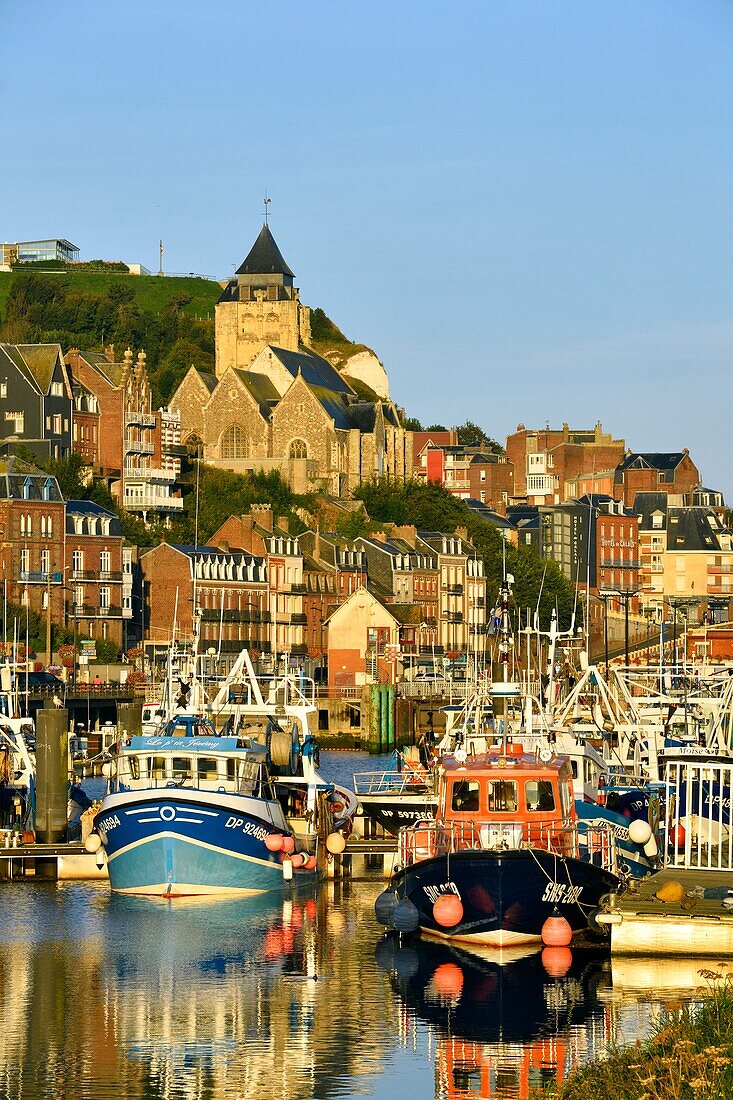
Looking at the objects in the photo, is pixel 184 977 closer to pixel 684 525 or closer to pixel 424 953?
pixel 424 953

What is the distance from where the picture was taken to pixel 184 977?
38.4m

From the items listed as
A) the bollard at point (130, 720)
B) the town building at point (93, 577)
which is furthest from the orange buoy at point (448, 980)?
the town building at point (93, 577)

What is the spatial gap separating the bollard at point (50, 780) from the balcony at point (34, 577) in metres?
64.6

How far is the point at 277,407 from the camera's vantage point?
16425 cm

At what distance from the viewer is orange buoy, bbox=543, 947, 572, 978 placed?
3697cm

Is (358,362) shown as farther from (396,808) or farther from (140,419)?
(396,808)

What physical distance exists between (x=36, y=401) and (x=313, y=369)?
43534 mm

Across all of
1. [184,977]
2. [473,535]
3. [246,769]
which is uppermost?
[473,535]

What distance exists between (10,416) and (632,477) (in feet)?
224

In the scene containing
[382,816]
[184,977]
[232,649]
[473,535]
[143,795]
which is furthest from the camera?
[473,535]

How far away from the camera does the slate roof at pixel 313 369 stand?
6791 inches

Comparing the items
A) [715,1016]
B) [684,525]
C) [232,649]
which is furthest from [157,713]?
[684,525]

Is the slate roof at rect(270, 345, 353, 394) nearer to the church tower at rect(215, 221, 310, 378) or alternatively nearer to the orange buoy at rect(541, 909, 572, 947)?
the church tower at rect(215, 221, 310, 378)

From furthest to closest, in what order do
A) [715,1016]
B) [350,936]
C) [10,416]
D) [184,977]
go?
[10,416] → [350,936] → [184,977] → [715,1016]
